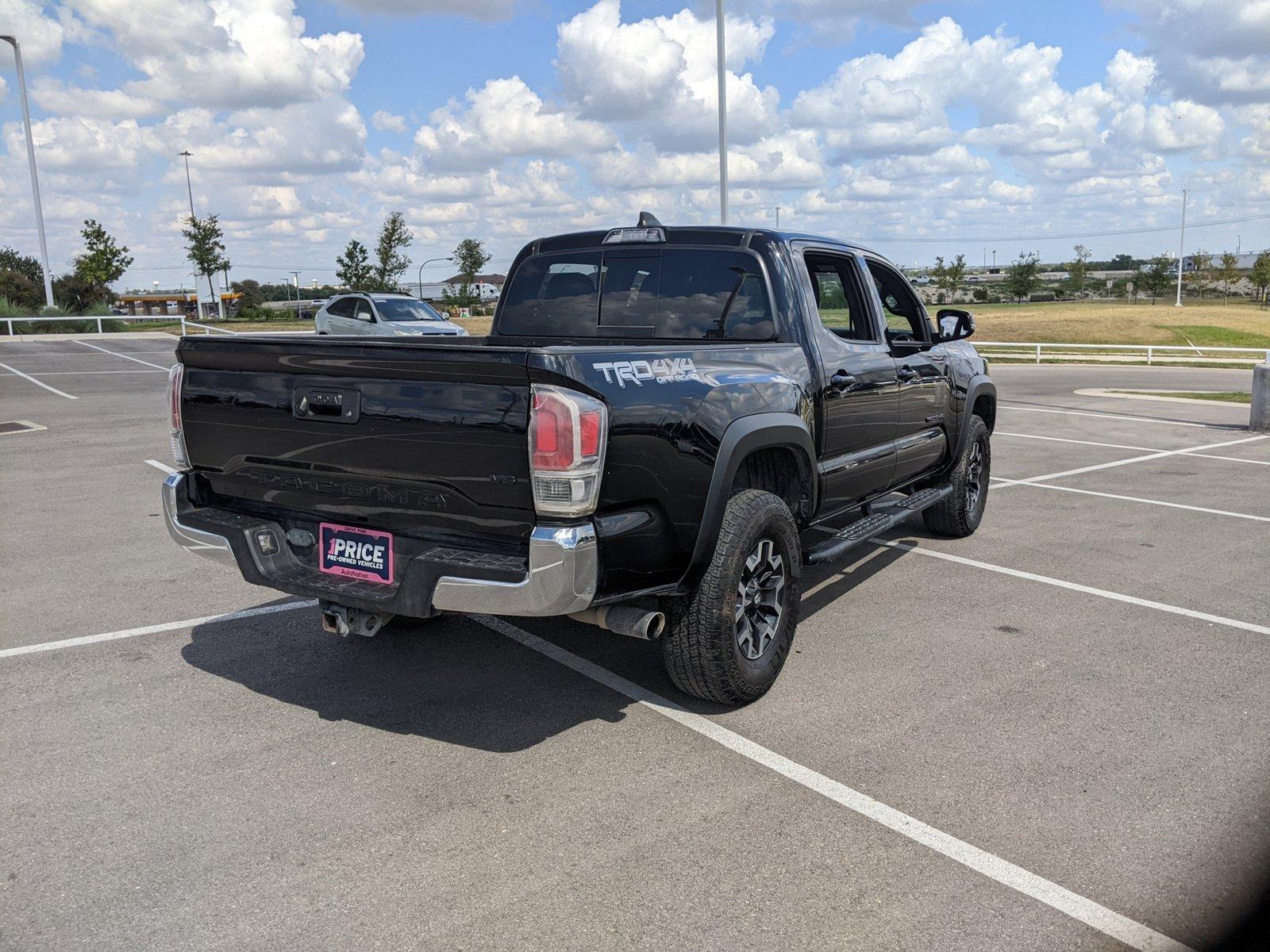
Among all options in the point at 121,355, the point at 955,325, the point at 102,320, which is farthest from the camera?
the point at 102,320

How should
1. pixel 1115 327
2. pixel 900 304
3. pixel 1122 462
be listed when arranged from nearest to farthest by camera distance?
1. pixel 900 304
2. pixel 1122 462
3. pixel 1115 327

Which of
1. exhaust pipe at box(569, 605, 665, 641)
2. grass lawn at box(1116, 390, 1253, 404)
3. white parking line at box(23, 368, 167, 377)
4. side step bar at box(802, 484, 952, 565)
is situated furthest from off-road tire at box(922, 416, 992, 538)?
white parking line at box(23, 368, 167, 377)

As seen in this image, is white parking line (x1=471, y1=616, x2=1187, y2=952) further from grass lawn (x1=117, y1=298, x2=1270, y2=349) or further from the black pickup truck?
grass lawn (x1=117, y1=298, x2=1270, y2=349)

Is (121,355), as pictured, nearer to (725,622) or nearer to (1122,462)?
(1122,462)

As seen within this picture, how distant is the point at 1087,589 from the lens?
6125 mm

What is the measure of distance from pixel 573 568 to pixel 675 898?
3.54 ft

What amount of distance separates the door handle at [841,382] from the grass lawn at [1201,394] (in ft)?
50.3

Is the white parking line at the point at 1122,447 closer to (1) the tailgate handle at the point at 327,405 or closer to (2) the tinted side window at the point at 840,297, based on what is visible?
(2) the tinted side window at the point at 840,297

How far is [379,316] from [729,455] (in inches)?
706

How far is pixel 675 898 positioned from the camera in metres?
2.96

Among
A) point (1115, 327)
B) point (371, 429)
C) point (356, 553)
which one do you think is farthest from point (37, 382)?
point (1115, 327)

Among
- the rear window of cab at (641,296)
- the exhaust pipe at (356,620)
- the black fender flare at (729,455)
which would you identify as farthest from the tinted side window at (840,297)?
the exhaust pipe at (356,620)

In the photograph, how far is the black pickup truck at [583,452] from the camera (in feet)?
11.3

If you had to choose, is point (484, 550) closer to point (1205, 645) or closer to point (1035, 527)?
point (1205, 645)
